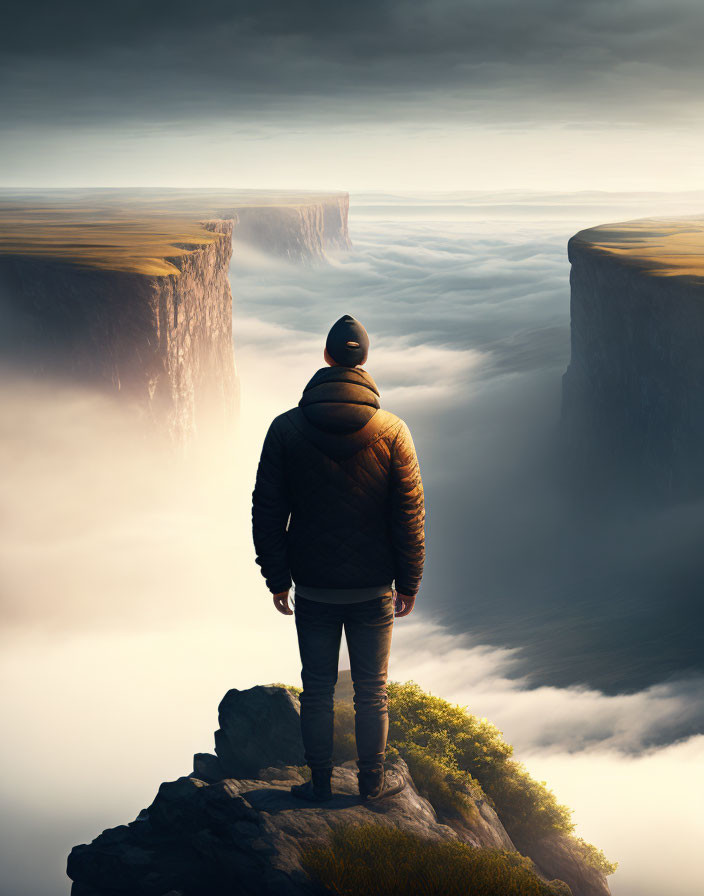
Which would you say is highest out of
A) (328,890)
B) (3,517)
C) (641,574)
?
(3,517)

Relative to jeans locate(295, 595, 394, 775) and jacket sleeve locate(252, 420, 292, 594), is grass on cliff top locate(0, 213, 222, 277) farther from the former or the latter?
jeans locate(295, 595, 394, 775)

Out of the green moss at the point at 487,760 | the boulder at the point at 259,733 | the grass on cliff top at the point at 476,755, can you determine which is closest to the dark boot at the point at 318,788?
the grass on cliff top at the point at 476,755

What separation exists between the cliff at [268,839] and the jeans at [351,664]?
0.74 meters

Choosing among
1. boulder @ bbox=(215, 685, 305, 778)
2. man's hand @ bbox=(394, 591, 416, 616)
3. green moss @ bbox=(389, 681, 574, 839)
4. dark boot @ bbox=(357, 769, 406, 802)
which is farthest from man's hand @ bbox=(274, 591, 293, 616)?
boulder @ bbox=(215, 685, 305, 778)

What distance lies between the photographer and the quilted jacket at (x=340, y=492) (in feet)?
23.7

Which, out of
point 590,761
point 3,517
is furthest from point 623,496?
point 3,517

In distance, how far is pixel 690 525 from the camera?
5691 cm

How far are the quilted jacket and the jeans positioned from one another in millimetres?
332

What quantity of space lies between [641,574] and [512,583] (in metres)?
17.2

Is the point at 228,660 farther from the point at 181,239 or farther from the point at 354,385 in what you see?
the point at 354,385

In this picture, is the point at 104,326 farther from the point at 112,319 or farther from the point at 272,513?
the point at 272,513

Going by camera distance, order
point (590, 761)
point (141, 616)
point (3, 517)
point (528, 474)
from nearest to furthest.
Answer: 1. point (590, 761)
2. point (141, 616)
3. point (3, 517)
4. point (528, 474)

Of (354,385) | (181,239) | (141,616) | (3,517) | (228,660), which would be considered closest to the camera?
(354,385)

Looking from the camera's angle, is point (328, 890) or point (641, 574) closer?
point (328, 890)
